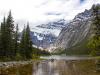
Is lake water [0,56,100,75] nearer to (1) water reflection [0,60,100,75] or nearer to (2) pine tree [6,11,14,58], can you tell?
(1) water reflection [0,60,100,75]

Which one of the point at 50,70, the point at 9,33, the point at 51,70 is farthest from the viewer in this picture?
the point at 9,33

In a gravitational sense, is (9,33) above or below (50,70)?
above

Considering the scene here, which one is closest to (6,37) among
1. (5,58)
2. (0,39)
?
(0,39)

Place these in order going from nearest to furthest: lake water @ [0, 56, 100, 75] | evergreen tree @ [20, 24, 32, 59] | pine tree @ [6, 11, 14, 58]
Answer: lake water @ [0, 56, 100, 75], pine tree @ [6, 11, 14, 58], evergreen tree @ [20, 24, 32, 59]

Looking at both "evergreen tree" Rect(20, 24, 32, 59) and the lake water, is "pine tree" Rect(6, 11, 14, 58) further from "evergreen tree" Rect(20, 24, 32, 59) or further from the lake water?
the lake water

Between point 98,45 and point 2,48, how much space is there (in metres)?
41.6

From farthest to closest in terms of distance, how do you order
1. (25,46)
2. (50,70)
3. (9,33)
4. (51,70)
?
(25,46), (9,33), (50,70), (51,70)

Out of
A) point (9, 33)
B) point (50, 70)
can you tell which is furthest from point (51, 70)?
point (9, 33)

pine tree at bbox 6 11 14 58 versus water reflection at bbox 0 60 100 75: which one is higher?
pine tree at bbox 6 11 14 58

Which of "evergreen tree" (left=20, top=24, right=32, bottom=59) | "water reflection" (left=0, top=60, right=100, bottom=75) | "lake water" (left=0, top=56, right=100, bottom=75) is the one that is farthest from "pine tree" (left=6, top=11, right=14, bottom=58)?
"water reflection" (left=0, top=60, right=100, bottom=75)

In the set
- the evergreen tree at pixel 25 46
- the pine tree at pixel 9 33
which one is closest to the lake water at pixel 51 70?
the pine tree at pixel 9 33

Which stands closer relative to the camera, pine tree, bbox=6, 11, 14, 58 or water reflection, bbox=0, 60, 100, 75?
water reflection, bbox=0, 60, 100, 75

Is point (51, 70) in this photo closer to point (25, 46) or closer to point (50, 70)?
point (50, 70)

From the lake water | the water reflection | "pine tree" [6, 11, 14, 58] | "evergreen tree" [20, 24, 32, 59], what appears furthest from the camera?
"evergreen tree" [20, 24, 32, 59]
